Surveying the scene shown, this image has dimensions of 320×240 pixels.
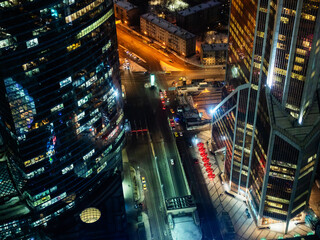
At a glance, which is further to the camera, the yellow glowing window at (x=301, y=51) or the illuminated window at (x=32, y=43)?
the yellow glowing window at (x=301, y=51)

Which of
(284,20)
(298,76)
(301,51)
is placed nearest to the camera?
(284,20)

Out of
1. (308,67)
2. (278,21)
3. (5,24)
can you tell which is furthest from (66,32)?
(308,67)

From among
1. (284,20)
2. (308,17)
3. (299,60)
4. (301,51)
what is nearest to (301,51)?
(301,51)

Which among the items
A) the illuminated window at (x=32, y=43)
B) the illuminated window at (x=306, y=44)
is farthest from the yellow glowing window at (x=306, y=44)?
the illuminated window at (x=32, y=43)

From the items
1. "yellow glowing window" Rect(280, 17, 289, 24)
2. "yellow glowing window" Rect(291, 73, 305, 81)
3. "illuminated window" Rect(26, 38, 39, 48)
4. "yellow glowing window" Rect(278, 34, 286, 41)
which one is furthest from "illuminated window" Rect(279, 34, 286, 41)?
"illuminated window" Rect(26, 38, 39, 48)

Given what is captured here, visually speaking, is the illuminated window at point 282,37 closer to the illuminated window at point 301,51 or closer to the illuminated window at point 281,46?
the illuminated window at point 281,46

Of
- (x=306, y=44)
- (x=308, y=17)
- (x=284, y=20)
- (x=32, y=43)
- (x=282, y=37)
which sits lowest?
(x=306, y=44)

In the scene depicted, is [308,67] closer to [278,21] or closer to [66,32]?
[278,21]

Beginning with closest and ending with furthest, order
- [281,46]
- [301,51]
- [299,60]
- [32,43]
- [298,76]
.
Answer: [32,43], [301,51], [299,60], [281,46], [298,76]

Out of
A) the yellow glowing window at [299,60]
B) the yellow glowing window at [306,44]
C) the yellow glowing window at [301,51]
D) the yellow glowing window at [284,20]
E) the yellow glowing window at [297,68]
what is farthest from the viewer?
the yellow glowing window at [297,68]

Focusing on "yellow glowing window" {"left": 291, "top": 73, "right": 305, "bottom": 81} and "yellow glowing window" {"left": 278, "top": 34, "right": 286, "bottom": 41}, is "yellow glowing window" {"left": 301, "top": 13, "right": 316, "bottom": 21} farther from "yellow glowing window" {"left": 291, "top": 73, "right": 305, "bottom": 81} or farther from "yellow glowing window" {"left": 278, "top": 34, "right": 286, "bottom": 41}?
"yellow glowing window" {"left": 291, "top": 73, "right": 305, "bottom": 81}

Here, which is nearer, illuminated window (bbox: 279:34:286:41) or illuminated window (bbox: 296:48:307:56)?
illuminated window (bbox: 296:48:307:56)

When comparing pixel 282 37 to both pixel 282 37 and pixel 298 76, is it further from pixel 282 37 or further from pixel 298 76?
pixel 298 76
